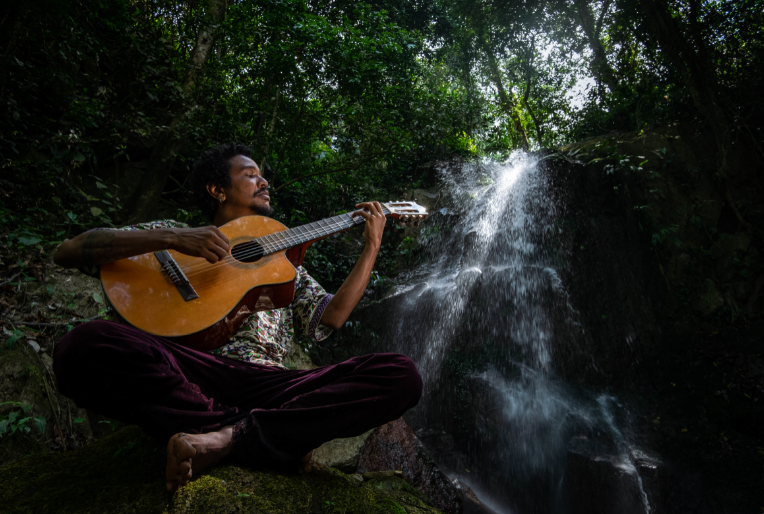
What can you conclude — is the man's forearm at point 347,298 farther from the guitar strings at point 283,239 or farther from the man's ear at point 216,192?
the man's ear at point 216,192

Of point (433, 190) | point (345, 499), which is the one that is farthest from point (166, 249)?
point (433, 190)

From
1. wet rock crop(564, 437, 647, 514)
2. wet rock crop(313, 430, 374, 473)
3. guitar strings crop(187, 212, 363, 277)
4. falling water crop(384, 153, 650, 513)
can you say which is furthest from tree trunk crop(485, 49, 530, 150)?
guitar strings crop(187, 212, 363, 277)

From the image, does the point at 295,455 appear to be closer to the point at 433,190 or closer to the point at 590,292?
the point at 590,292

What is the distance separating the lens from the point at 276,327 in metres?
2.23

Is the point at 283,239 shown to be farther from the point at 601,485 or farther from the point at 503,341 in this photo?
the point at 503,341

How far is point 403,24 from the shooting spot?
1127 centimetres

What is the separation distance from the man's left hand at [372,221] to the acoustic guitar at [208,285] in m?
0.32

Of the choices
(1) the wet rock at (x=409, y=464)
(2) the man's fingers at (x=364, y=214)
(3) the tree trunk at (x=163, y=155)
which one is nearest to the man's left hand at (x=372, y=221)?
(2) the man's fingers at (x=364, y=214)

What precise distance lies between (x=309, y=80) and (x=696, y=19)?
6.54 metres

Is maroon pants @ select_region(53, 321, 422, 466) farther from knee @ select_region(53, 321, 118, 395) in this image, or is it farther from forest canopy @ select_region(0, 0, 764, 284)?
forest canopy @ select_region(0, 0, 764, 284)

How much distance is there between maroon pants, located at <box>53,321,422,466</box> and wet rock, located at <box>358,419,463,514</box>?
206 cm

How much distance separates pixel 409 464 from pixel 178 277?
2.67m

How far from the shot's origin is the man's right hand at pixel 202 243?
72.6 inches

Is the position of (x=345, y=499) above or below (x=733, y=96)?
below
